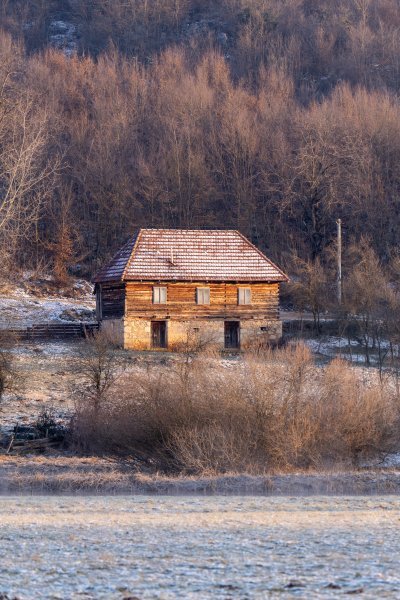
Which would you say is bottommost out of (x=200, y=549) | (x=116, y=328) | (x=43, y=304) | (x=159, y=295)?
(x=200, y=549)

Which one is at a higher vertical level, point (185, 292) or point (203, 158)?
point (203, 158)

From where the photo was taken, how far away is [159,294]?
155 ft

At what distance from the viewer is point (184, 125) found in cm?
7612

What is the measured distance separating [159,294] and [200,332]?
110 inches

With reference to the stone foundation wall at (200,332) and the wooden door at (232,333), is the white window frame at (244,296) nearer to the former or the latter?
the stone foundation wall at (200,332)

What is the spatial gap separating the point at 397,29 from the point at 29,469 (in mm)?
93135

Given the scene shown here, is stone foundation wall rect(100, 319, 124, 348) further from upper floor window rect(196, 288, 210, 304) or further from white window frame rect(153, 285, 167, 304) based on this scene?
upper floor window rect(196, 288, 210, 304)

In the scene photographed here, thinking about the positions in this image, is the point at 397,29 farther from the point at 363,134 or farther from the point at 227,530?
the point at 227,530

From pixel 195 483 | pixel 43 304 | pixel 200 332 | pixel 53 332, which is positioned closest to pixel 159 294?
pixel 200 332

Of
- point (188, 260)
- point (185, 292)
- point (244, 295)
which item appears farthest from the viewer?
point (244, 295)

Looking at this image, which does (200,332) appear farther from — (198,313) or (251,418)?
(251,418)

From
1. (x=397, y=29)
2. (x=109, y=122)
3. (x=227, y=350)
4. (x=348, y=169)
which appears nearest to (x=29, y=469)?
(x=227, y=350)

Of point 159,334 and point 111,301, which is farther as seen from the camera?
point 111,301

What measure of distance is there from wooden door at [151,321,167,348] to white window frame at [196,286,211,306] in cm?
206
